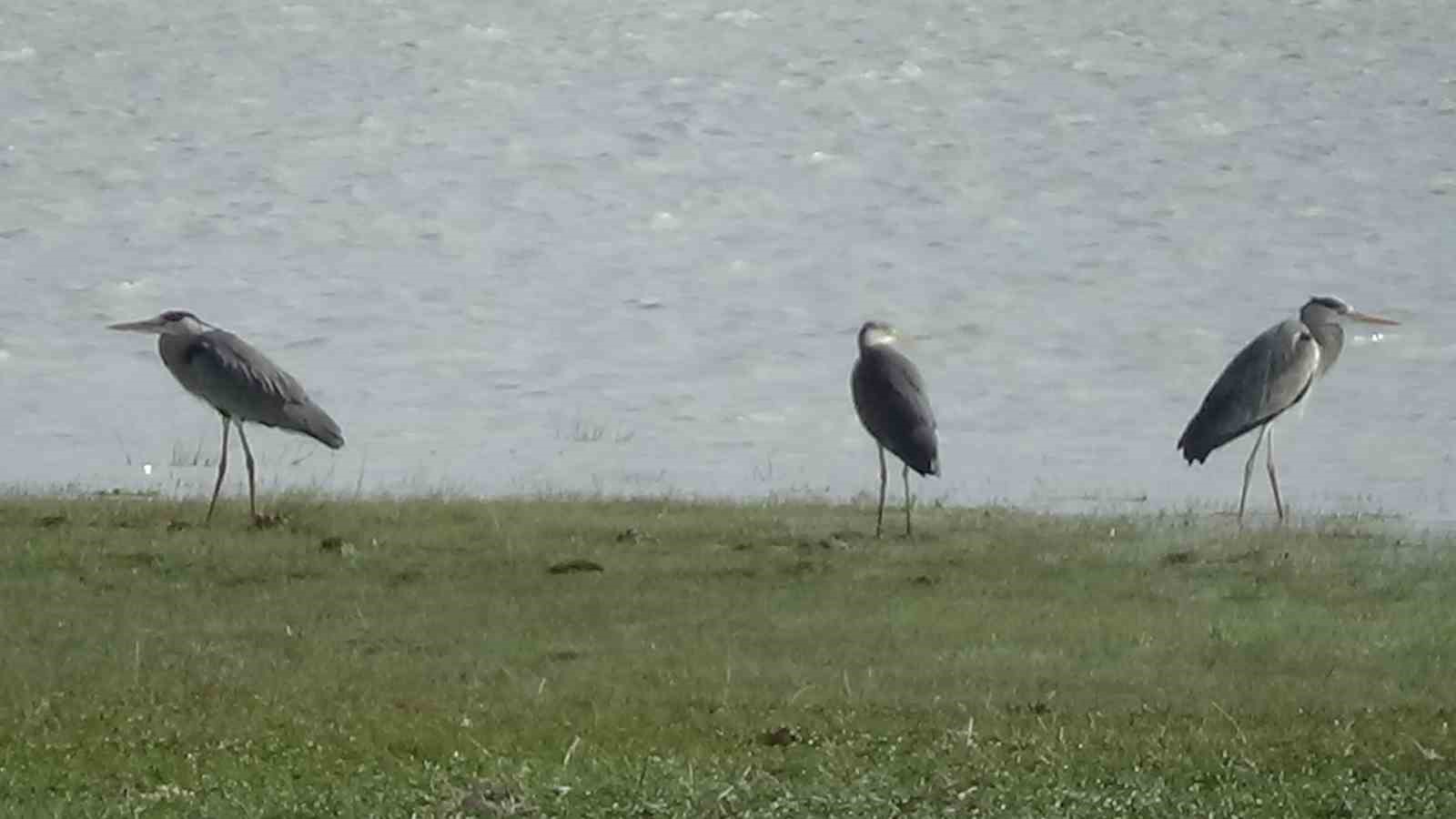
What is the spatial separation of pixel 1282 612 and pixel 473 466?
22.5 feet

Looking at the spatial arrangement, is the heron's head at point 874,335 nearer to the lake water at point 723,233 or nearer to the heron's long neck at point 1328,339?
the lake water at point 723,233

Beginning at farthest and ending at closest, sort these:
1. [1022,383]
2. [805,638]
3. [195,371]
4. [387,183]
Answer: [387,183]
[1022,383]
[195,371]
[805,638]

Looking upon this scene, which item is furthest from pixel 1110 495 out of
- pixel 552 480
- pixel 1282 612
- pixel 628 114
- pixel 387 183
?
pixel 628 114

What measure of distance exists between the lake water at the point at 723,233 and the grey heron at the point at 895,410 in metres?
1.60

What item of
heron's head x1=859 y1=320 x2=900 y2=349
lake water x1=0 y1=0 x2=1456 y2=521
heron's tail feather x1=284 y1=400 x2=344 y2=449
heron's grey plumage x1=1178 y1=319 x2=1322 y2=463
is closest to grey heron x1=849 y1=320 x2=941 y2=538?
heron's head x1=859 y1=320 x2=900 y2=349

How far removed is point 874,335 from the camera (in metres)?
14.8

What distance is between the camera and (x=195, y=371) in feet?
46.1

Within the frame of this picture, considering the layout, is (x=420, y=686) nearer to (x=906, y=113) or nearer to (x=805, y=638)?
(x=805, y=638)

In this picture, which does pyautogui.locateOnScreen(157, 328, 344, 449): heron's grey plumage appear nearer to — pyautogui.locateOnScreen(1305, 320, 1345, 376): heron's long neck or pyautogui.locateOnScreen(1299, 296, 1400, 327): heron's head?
pyautogui.locateOnScreen(1305, 320, 1345, 376): heron's long neck

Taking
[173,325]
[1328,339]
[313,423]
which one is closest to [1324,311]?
[1328,339]

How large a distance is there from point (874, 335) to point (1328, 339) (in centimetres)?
251

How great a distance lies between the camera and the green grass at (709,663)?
805 cm

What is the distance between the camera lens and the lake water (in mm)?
17812

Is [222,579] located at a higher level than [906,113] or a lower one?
lower
